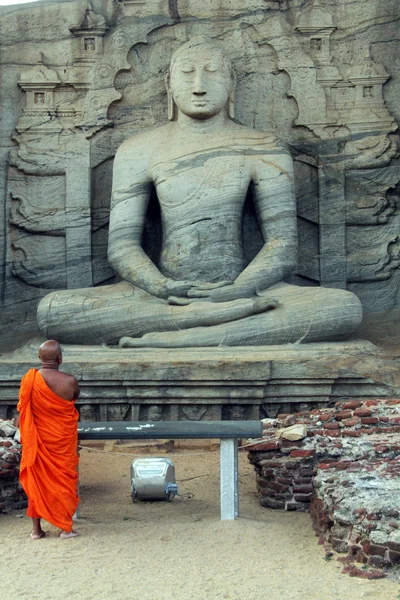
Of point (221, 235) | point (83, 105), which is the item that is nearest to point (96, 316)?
point (221, 235)

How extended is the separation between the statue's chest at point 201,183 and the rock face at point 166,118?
429mm

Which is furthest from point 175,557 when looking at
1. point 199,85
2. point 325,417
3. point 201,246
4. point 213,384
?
point 199,85

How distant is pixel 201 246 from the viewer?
10.7 meters

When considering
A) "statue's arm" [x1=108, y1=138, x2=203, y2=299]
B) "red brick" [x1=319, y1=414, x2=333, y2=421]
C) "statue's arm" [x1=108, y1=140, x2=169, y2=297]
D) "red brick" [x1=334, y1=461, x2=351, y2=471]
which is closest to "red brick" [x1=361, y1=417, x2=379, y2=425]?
"red brick" [x1=319, y1=414, x2=333, y2=421]

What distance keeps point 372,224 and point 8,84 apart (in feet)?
13.2

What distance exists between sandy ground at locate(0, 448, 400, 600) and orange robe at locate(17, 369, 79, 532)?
21 centimetres

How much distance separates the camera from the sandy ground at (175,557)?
18.6 feet

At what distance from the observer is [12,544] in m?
6.51

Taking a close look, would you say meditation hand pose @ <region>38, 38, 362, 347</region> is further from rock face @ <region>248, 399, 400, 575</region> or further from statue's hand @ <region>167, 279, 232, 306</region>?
rock face @ <region>248, 399, 400, 575</region>

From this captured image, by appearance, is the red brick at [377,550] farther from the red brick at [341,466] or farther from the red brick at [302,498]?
the red brick at [302,498]

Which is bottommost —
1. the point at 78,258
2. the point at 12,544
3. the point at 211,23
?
the point at 12,544

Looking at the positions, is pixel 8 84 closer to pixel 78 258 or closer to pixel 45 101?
pixel 45 101

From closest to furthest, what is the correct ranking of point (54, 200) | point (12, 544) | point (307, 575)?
point (307, 575) → point (12, 544) → point (54, 200)

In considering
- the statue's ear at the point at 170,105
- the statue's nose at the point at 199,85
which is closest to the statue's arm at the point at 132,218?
the statue's ear at the point at 170,105
